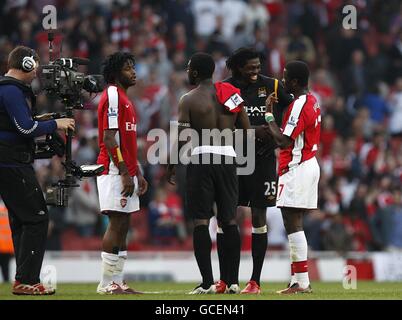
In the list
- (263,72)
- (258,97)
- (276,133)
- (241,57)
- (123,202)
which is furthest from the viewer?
(263,72)

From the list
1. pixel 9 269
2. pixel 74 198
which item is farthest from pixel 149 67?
pixel 9 269

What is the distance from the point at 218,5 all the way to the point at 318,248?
7897 mm

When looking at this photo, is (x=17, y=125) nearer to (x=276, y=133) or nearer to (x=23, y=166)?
(x=23, y=166)

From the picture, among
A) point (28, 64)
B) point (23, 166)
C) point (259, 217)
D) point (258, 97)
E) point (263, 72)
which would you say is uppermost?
point (263, 72)

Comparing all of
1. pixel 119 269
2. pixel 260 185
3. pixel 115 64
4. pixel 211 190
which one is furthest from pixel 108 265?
pixel 115 64

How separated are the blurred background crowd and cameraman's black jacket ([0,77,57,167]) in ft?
28.1

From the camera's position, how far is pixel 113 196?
1426 centimetres

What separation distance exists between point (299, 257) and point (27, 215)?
3.27m

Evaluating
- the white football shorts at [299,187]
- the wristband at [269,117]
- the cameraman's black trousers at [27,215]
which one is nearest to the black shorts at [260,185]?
the white football shorts at [299,187]

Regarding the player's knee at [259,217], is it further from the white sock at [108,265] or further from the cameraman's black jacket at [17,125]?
the cameraman's black jacket at [17,125]

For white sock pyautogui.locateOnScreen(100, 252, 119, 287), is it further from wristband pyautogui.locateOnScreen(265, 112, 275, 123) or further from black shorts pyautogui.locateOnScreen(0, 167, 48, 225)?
wristband pyautogui.locateOnScreen(265, 112, 275, 123)

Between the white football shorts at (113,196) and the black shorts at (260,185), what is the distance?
1.46 meters

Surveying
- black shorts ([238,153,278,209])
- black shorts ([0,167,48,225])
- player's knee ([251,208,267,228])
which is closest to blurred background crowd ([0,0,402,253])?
black shorts ([238,153,278,209])

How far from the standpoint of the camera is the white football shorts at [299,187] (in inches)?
573
